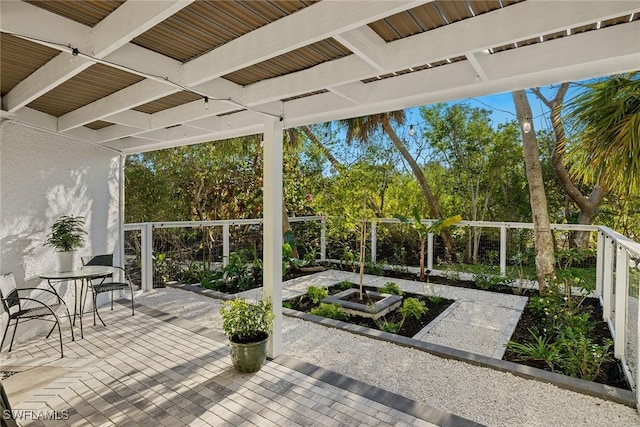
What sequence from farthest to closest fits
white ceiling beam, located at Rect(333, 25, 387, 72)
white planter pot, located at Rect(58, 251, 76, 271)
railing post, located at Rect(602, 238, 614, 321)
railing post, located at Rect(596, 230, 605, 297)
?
railing post, located at Rect(596, 230, 605, 297) < railing post, located at Rect(602, 238, 614, 321) < white planter pot, located at Rect(58, 251, 76, 271) < white ceiling beam, located at Rect(333, 25, 387, 72)

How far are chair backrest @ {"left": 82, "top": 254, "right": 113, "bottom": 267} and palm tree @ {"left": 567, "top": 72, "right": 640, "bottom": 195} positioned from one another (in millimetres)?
6419

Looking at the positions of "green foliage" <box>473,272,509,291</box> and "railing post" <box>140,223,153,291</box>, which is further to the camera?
"green foliage" <box>473,272,509,291</box>

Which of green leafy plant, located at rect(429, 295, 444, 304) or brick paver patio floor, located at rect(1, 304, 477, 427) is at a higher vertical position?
green leafy plant, located at rect(429, 295, 444, 304)

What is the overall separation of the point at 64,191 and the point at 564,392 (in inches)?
265

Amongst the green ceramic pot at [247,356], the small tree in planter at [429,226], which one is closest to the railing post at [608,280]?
the small tree in planter at [429,226]

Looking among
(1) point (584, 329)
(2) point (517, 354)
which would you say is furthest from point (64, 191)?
(1) point (584, 329)

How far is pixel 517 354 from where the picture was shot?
4.26 m

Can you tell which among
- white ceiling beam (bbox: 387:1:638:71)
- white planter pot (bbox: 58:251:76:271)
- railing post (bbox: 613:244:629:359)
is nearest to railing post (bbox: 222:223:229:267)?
white planter pot (bbox: 58:251:76:271)

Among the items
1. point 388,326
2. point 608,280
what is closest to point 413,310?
point 388,326

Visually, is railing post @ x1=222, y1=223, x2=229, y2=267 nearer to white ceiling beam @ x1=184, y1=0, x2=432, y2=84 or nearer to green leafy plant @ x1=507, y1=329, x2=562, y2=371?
white ceiling beam @ x1=184, y1=0, x2=432, y2=84

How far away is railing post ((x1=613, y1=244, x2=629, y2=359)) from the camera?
3.72 metres

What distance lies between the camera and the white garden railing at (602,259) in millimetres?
3492

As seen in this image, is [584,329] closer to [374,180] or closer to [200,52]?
[374,180]

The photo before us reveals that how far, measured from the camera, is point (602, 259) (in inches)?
243
